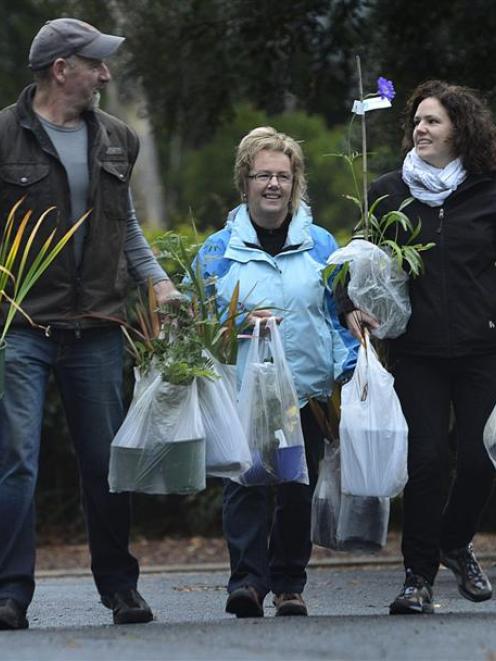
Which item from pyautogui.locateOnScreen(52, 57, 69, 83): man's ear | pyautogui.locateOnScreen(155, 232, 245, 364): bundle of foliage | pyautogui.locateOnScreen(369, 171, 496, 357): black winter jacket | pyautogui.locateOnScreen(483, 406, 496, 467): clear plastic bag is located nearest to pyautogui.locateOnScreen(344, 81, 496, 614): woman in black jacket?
pyautogui.locateOnScreen(369, 171, 496, 357): black winter jacket

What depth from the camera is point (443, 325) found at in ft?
22.8

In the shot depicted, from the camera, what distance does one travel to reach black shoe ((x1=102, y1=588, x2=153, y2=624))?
670cm

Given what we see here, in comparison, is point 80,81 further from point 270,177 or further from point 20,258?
point 270,177

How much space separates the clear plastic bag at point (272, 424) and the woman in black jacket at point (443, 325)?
0.40m

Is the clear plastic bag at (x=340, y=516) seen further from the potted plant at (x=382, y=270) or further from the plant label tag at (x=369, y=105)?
the plant label tag at (x=369, y=105)

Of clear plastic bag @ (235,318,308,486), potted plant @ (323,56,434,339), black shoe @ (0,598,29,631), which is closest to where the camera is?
black shoe @ (0,598,29,631)

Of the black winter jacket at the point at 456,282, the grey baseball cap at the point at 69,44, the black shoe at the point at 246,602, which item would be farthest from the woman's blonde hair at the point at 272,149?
the black shoe at the point at 246,602

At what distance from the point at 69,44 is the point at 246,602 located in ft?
7.26

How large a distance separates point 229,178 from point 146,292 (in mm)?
22931

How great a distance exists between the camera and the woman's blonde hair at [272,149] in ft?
23.3

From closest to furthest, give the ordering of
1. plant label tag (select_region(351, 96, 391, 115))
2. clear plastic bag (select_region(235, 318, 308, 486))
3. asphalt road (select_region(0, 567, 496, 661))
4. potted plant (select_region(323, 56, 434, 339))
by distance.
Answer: asphalt road (select_region(0, 567, 496, 661)) < clear plastic bag (select_region(235, 318, 308, 486)) < potted plant (select_region(323, 56, 434, 339)) < plant label tag (select_region(351, 96, 391, 115))

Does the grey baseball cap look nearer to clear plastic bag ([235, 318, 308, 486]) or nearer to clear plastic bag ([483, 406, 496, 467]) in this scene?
clear plastic bag ([235, 318, 308, 486])

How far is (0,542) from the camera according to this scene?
21.3 ft

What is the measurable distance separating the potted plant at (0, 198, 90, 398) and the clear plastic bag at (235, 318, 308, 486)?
870 millimetres
